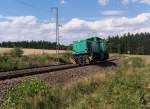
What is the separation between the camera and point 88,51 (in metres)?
40.1

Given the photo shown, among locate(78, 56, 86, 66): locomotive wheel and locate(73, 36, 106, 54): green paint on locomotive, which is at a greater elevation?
locate(73, 36, 106, 54): green paint on locomotive

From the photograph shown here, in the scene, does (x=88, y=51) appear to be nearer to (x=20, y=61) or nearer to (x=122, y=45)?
(x=20, y=61)

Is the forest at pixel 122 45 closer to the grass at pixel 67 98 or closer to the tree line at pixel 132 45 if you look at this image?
the tree line at pixel 132 45

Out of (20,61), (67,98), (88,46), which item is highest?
(88,46)

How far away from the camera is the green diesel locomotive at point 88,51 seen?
131 feet

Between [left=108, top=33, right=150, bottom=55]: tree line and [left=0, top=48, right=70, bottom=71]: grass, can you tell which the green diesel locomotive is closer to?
[left=0, top=48, right=70, bottom=71]: grass

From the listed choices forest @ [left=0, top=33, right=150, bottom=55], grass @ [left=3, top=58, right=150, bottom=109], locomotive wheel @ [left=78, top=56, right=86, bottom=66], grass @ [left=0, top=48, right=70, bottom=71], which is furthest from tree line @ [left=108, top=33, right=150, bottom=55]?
grass @ [left=3, top=58, right=150, bottom=109]

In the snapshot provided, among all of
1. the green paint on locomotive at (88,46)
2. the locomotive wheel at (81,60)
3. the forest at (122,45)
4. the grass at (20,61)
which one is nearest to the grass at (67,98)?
the grass at (20,61)

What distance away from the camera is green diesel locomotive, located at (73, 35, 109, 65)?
39.8 meters

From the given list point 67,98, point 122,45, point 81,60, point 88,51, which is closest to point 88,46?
point 88,51

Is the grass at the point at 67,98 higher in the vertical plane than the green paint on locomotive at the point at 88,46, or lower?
lower

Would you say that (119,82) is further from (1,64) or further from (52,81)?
(1,64)

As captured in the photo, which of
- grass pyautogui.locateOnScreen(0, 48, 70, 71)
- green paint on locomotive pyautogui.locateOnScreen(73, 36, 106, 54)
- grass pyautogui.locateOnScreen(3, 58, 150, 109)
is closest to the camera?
grass pyautogui.locateOnScreen(3, 58, 150, 109)

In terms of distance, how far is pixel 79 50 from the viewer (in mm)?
41375
